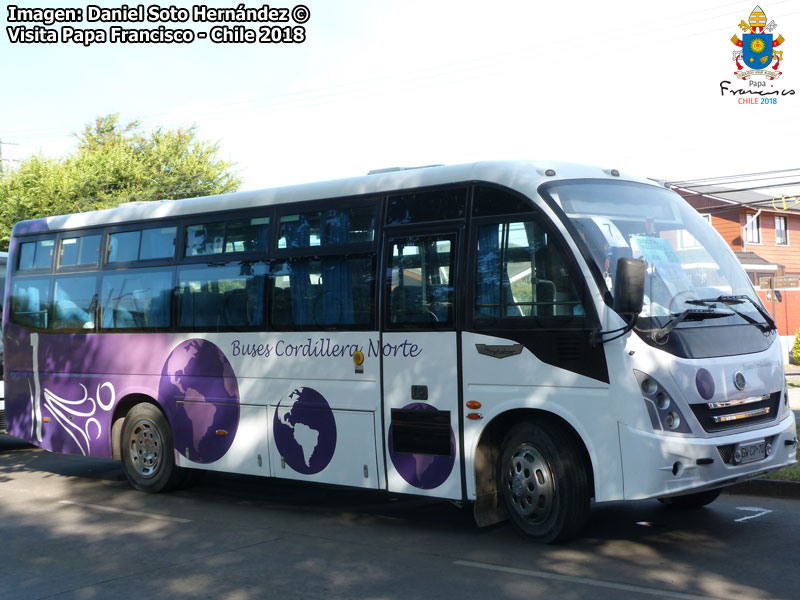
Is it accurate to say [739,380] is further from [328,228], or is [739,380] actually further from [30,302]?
[30,302]

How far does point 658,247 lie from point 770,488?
3.39 meters

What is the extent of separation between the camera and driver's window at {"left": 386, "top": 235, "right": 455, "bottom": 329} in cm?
833

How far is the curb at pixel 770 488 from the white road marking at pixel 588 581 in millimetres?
3859

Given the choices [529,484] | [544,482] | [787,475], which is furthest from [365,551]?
[787,475]

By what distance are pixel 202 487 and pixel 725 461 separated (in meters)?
6.59

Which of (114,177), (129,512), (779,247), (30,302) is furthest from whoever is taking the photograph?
(779,247)

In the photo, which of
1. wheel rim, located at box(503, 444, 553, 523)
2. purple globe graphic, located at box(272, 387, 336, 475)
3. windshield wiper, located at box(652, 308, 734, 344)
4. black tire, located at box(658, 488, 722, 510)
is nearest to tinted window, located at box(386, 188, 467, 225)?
purple globe graphic, located at box(272, 387, 336, 475)

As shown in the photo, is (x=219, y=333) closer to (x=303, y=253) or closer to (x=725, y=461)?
(x=303, y=253)

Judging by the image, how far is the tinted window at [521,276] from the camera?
7.56m

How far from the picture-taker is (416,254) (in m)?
8.63

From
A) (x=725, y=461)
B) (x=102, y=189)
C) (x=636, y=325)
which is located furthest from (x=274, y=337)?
(x=102, y=189)

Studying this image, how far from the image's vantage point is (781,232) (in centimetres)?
4838

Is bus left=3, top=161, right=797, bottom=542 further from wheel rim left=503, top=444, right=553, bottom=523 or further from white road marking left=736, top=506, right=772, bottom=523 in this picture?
white road marking left=736, top=506, right=772, bottom=523

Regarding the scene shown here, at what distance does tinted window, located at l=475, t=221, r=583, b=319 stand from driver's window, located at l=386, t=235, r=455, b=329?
0.35 m
